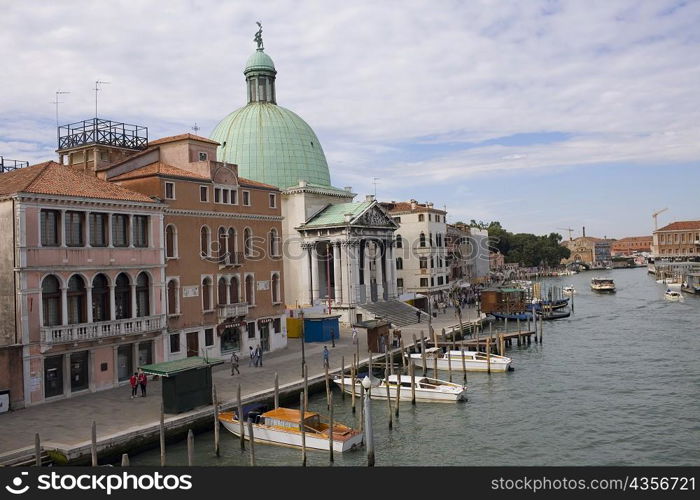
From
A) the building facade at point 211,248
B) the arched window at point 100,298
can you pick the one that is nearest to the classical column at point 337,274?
the building facade at point 211,248

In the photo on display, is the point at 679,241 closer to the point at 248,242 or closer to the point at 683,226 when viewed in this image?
the point at 683,226

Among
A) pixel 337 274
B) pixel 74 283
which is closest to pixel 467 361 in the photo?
pixel 337 274

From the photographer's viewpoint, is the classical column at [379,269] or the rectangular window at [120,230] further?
the classical column at [379,269]

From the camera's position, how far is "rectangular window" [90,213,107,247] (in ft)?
95.5

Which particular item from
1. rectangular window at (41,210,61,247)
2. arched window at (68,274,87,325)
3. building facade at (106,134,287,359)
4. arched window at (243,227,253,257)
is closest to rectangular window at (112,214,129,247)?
arched window at (68,274,87,325)

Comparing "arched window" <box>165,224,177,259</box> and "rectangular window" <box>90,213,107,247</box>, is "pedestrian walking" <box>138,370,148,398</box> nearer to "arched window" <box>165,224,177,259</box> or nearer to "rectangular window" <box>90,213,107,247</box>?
"rectangular window" <box>90,213,107,247</box>

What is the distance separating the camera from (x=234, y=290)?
3788 cm

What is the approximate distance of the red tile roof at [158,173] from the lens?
1319 inches

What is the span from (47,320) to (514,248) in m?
140

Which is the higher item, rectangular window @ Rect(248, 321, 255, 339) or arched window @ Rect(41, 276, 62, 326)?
arched window @ Rect(41, 276, 62, 326)

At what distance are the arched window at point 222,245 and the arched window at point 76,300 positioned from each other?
922 cm

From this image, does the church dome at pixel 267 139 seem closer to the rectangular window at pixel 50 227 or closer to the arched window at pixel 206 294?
the arched window at pixel 206 294

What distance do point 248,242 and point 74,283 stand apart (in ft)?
40.2

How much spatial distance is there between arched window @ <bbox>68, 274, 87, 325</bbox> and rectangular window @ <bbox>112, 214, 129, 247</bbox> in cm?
254
